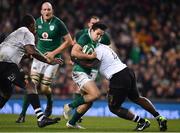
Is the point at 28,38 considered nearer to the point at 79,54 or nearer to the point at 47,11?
the point at 79,54

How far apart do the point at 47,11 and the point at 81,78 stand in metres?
2.58

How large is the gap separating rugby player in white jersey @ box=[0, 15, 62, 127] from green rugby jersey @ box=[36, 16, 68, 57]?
2.23m

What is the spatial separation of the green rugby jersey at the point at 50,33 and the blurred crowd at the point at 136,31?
569cm

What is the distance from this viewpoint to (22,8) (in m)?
26.1

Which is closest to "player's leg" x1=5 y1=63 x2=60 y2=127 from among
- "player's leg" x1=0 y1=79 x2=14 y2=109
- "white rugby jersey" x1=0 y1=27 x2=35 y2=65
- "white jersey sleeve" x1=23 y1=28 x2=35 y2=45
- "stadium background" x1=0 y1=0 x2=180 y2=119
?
"white rugby jersey" x1=0 y1=27 x2=35 y2=65

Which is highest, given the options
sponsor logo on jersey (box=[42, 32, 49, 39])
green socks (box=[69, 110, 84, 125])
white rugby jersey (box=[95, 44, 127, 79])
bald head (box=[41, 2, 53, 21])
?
bald head (box=[41, 2, 53, 21])

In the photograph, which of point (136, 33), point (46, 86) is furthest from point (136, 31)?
point (46, 86)

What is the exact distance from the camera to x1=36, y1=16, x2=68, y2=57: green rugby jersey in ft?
54.3

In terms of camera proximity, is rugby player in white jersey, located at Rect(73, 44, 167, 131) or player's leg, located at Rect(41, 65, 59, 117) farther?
player's leg, located at Rect(41, 65, 59, 117)

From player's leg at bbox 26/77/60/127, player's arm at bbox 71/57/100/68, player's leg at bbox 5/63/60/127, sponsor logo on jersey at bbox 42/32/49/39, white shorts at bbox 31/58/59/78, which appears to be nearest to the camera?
player's leg at bbox 26/77/60/127

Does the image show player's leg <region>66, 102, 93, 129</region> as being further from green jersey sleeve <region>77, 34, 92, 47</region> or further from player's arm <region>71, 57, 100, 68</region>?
green jersey sleeve <region>77, 34, 92, 47</region>

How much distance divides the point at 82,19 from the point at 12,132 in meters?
13.4

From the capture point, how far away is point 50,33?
1658 cm

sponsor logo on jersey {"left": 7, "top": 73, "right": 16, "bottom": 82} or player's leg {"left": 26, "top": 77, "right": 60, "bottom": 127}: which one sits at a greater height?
sponsor logo on jersey {"left": 7, "top": 73, "right": 16, "bottom": 82}
